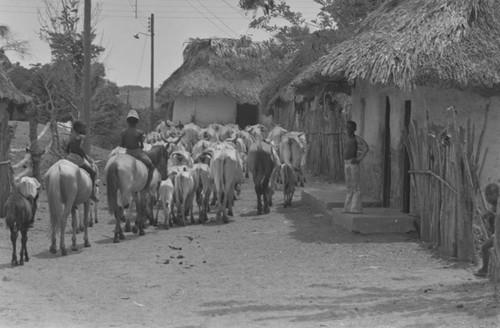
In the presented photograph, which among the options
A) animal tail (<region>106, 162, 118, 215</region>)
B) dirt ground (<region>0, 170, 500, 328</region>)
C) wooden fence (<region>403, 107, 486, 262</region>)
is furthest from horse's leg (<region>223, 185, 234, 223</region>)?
wooden fence (<region>403, 107, 486, 262</region>)

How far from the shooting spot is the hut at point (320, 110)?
21969 mm

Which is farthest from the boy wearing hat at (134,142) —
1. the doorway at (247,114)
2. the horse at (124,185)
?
the doorway at (247,114)

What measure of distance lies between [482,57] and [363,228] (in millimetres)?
3422

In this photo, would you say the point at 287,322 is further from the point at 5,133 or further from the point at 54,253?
the point at 5,133

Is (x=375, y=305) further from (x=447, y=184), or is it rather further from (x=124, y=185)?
(x=124, y=185)

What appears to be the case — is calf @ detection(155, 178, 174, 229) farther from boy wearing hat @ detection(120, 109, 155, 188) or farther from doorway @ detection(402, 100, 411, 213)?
doorway @ detection(402, 100, 411, 213)

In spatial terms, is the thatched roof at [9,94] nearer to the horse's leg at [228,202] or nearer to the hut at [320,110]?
the hut at [320,110]

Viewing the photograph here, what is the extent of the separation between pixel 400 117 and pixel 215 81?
21939 mm

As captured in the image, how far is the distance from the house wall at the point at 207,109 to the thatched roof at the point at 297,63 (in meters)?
4.45

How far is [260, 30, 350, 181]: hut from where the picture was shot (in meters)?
22.0

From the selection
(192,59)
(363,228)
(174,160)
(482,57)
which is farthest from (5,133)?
(192,59)

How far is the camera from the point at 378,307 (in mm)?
8141

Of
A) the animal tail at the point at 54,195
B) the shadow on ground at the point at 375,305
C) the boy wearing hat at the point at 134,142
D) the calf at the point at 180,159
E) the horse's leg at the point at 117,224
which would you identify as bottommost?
the shadow on ground at the point at 375,305

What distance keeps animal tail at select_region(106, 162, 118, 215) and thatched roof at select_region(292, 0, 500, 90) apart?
4323 mm
